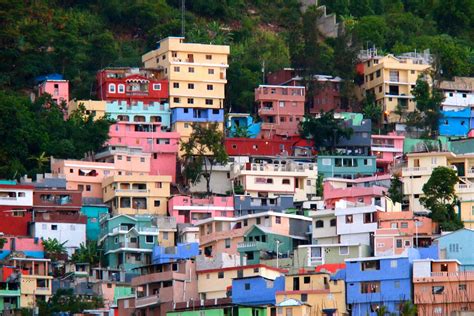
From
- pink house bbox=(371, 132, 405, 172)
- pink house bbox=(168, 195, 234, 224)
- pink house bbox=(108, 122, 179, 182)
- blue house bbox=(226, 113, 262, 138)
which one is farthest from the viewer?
blue house bbox=(226, 113, 262, 138)

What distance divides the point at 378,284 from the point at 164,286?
7.50 m

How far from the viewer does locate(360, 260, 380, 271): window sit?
67500 mm

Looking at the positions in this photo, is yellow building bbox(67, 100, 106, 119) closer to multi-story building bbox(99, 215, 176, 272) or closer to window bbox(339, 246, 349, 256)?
multi-story building bbox(99, 215, 176, 272)

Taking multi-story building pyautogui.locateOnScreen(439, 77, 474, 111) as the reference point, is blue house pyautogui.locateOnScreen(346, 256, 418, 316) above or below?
below

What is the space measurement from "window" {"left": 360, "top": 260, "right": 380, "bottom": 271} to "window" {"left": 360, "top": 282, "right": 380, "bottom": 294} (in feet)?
1.77

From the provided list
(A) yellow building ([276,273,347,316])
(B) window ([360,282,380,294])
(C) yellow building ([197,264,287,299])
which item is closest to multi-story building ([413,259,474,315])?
(B) window ([360,282,380,294])

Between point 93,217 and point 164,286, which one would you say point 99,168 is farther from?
point 164,286

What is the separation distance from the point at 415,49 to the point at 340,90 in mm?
5813

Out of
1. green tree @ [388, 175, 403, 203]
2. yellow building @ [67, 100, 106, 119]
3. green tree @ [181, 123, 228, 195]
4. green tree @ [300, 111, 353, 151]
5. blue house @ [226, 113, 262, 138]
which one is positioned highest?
yellow building @ [67, 100, 106, 119]

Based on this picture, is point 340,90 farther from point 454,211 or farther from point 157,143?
point 454,211

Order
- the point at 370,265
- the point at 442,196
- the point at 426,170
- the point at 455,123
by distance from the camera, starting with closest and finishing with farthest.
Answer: the point at 370,265
the point at 442,196
the point at 426,170
the point at 455,123

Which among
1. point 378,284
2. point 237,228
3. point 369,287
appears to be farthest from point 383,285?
point 237,228

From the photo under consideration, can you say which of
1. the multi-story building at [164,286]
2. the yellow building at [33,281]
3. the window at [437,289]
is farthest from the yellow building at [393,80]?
the window at [437,289]

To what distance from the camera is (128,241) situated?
76312mm
